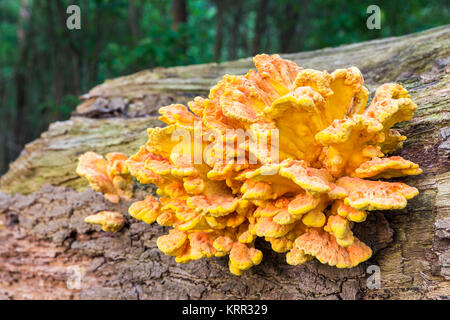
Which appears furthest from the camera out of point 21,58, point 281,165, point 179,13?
point 21,58

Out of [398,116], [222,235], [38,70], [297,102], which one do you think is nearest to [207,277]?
[222,235]

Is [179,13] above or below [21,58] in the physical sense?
above

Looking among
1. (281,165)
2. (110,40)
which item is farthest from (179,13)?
(281,165)

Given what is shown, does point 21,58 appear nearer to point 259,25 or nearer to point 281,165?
point 259,25

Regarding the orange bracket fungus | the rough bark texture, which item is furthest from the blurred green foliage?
the orange bracket fungus

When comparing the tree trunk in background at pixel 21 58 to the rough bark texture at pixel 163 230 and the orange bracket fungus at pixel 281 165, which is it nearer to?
the rough bark texture at pixel 163 230

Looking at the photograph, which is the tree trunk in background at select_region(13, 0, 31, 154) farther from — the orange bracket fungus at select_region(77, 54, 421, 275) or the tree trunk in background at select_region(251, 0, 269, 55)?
the orange bracket fungus at select_region(77, 54, 421, 275)

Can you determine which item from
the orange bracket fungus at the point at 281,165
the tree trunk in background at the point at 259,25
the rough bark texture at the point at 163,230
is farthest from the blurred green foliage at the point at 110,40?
the orange bracket fungus at the point at 281,165
